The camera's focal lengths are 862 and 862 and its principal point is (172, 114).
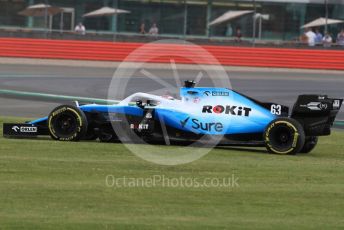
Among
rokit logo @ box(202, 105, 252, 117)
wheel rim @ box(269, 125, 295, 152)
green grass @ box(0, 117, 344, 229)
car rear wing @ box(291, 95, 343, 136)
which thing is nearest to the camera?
green grass @ box(0, 117, 344, 229)

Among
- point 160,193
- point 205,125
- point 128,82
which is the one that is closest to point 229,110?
point 205,125

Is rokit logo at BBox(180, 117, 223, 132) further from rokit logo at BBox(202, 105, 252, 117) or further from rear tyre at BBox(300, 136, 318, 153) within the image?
rear tyre at BBox(300, 136, 318, 153)

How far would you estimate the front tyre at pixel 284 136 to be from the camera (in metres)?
12.4

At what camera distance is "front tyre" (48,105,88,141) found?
13.0 meters

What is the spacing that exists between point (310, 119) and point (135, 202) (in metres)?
4.83

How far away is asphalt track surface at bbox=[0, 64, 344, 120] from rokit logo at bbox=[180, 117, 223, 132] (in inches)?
208

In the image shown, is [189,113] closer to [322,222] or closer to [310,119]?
[310,119]

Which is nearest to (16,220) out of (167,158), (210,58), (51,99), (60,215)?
(60,215)

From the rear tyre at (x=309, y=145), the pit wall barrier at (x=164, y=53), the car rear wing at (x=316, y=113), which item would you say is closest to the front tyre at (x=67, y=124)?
the car rear wing at (x=316, y=113)

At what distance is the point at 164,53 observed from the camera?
1384 inches

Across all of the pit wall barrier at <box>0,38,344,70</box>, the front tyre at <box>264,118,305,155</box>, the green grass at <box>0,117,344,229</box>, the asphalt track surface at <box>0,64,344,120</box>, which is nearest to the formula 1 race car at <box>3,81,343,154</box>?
the front tyre at <box>264,118,305,155</box>

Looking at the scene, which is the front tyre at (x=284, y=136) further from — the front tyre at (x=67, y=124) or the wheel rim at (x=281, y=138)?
the front tyre at (x=67, y=124)

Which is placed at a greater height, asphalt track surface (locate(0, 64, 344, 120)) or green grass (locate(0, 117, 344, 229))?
asphalt track surface (locate(0, 64, 344, 120))

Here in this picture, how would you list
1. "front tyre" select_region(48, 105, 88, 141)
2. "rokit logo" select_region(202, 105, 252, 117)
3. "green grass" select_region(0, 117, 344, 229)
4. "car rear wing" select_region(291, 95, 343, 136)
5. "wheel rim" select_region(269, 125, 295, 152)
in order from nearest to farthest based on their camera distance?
1. "green grass" select_region(0, 117, 344, 229)
2. "wheel rim" select_region(269, 125, 295, 152)
3. "car rear wing" select_region(291, 95, 343, 136)
4. "rokit logo" select_region(202, 105, 252, 117)
5. "front tyre" select_region(48, 105, 88, 141)
